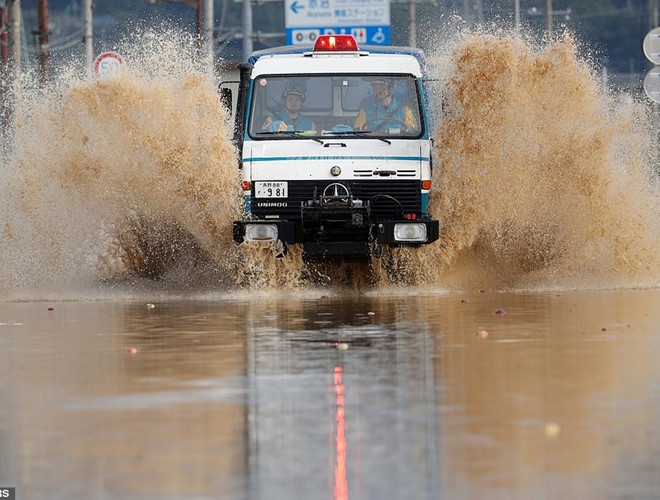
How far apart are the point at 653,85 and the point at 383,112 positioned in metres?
8.63

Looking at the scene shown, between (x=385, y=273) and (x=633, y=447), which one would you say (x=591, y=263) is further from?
(x=633, y=447)

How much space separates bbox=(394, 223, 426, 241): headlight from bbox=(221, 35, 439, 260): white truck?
1cm

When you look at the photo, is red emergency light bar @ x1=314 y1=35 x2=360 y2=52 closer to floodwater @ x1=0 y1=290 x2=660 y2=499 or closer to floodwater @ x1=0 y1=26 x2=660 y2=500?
floodwater @ x1=0 y1=26 x2=660 y2=500

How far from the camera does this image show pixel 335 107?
68.3 feet

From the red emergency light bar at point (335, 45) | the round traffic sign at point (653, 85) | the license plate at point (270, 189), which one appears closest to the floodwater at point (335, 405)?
the license plate at point (270, 189)

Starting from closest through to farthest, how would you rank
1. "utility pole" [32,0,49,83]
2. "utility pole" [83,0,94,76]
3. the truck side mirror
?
1. the truck side mirror
2. "utility pole" [83,0,94,76]
3. "utility pole" [32,0,49,83]

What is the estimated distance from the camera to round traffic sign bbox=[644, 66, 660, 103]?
27891mm

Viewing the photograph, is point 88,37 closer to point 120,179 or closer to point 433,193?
point 120,179

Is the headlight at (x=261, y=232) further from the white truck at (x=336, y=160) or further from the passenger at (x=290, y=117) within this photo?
the passenger at (x=290, y=117)

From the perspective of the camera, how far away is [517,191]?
22000mm

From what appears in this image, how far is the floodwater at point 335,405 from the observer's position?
796 cm

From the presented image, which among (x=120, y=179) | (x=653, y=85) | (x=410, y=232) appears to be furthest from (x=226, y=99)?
(x=653, y=85)

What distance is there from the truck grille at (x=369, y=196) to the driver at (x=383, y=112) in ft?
2.49

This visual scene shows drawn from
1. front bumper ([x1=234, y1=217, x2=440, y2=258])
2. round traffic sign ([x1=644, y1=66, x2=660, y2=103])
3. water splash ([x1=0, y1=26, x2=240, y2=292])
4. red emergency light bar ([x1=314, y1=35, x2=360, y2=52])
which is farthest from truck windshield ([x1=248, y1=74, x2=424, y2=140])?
round traffic sign ([x1=644, y1=66, x2=660, y2=103])
